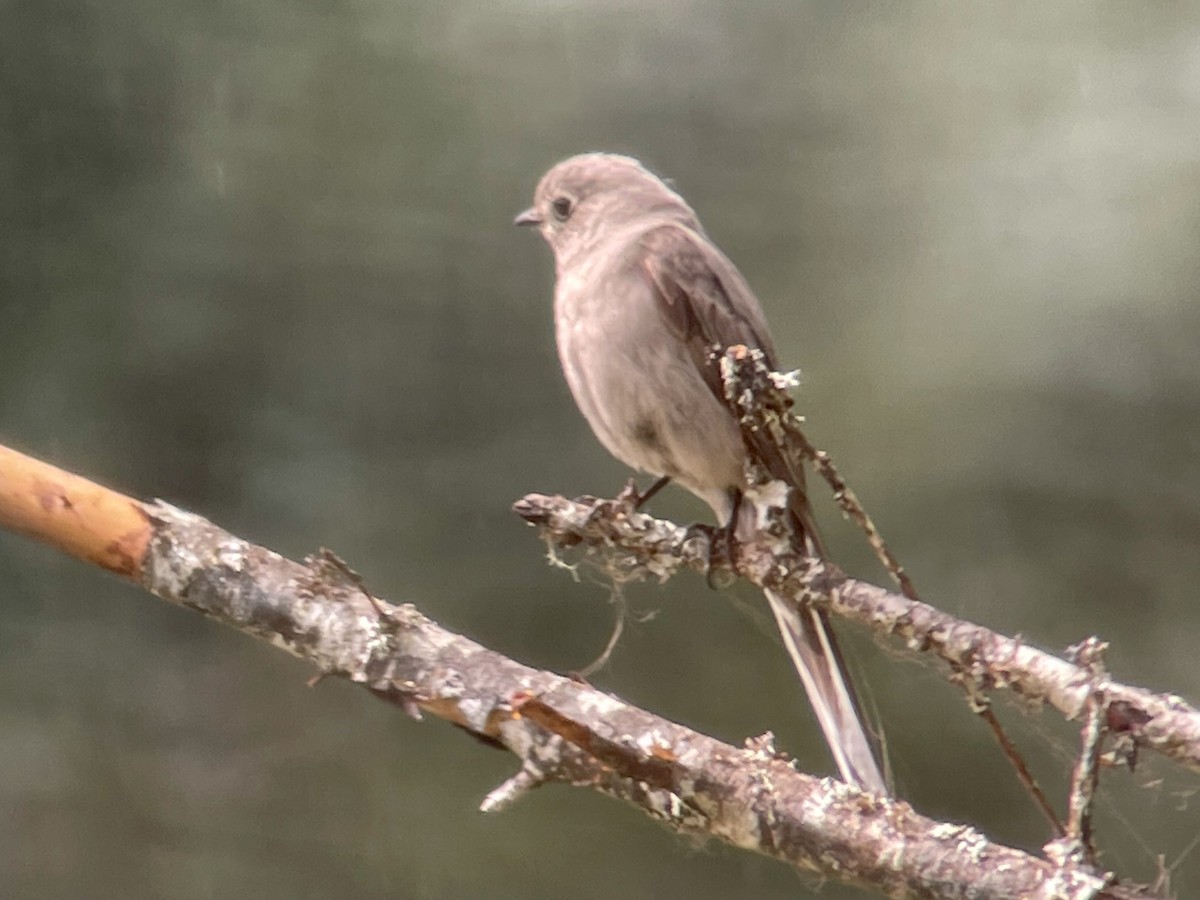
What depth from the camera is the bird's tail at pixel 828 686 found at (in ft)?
5.16

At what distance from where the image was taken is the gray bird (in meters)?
1.56

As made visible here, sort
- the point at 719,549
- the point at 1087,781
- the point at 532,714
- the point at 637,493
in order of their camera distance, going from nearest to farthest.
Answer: the point at 1087,781 < the point at 532,714 < the point at 719,549 < the point at 637,493

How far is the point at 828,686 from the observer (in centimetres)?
162

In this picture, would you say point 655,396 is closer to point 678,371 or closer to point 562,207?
point 678,371

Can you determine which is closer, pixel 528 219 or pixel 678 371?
pixel 678 371

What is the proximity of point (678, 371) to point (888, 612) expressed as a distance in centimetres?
44

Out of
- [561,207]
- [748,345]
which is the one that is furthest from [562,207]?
[748,345]

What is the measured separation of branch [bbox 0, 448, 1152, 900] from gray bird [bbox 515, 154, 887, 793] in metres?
0.12

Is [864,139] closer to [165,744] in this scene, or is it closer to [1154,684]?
[1154,684]

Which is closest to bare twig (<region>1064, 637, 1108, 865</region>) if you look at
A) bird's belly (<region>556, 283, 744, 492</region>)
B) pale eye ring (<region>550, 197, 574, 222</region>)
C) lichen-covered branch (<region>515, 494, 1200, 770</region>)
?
lichen-covered branch (<region>515, 494, 1200, 770</region>)

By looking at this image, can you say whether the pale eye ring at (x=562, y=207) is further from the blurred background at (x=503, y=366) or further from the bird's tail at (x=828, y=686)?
the bird's tail at (x=828, y=686)

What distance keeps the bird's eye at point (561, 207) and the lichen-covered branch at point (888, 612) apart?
0.41 meters

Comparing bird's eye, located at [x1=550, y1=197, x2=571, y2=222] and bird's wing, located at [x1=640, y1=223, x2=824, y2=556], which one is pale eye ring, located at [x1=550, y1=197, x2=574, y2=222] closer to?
bird's eye, located at [x1=550, y1=197, x2=571, y2=222]

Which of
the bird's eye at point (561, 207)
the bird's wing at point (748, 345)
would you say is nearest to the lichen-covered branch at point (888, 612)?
the bird's wing at point (748, 345)
